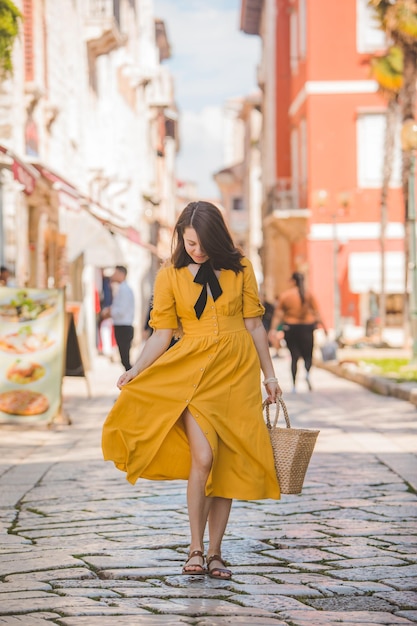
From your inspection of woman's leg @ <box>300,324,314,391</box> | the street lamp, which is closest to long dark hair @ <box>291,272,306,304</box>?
Result: woman's leg @ <box>300,324,314,391</box>

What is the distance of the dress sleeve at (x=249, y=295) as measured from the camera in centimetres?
600

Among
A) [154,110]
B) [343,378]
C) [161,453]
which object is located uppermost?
[154,110]

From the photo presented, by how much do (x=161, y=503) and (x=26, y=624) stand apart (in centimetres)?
335

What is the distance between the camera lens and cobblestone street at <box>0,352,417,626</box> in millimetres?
5090

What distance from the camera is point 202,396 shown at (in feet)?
19.0

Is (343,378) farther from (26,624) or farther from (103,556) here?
(26,624)

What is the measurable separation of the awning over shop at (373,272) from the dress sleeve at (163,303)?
3206 cm

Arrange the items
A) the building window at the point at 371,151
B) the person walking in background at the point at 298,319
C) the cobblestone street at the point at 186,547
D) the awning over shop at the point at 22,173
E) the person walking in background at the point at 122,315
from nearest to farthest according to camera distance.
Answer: the cobblestone street at the point at 186,547, the awning over shop at the point at 22,173, the person walking in background at the point at 122,315, the person walking in background at the point at 298,319, the building window at the point at 371,151

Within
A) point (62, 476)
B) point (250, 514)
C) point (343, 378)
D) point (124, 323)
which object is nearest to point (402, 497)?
point (250, 514)

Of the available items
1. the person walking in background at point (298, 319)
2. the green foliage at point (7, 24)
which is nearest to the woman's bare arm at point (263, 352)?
the green foliage at point (7, 24)

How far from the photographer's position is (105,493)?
856 centimetres

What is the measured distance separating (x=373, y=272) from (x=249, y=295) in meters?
32.5

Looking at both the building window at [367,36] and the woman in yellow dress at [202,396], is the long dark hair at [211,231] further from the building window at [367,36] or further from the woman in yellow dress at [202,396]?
the building window at [367,36]

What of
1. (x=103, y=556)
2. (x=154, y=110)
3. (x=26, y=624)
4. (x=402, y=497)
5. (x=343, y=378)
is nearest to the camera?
(x=26, y=624)
